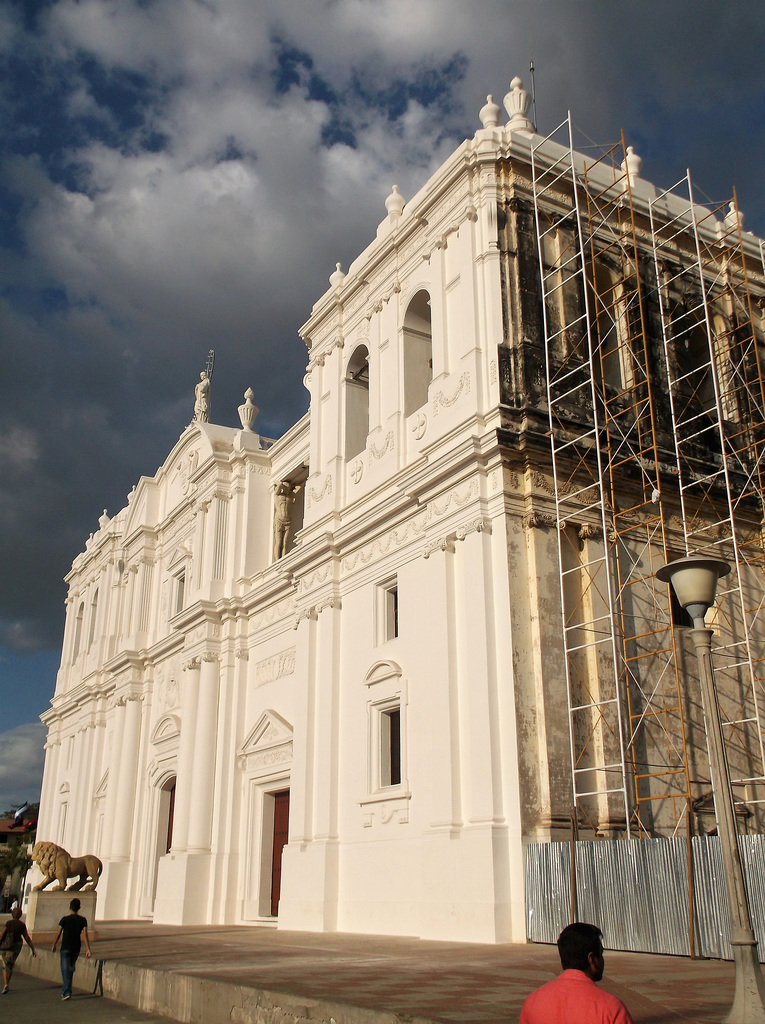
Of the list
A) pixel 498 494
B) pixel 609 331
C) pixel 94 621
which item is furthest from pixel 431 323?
pixel 94 621

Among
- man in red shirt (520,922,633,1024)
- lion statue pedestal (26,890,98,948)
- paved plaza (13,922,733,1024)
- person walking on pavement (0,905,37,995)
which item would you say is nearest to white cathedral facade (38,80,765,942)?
paved plaza (13,922,733,1024)

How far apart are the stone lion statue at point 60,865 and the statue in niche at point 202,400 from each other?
1646 centimetres

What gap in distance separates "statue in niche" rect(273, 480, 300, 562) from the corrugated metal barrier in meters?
13.7

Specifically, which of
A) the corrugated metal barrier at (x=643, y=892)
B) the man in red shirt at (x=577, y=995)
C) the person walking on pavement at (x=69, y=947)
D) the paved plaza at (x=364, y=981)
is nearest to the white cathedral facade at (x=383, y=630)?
the corrugated metal barrier at (x=643, y=892)

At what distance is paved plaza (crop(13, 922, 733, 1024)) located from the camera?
Answer: 7.15 m

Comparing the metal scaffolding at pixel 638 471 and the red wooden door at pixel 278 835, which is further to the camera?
the red wooden door at pixel 278 835

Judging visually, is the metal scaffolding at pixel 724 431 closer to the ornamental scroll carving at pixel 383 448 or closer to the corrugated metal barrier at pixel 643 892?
the corrugated metal barrier at pixel 643 892

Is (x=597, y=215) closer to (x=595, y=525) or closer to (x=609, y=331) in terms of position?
(x=609, y=331)

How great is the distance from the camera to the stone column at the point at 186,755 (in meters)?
24.5

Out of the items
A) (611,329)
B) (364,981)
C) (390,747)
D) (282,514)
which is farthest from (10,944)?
(282,514)

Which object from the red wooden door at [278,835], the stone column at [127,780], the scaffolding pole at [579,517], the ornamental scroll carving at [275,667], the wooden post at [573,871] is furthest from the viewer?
the stone column at [127,780]

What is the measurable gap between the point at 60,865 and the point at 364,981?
11.7 m

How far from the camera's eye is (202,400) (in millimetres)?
Result: 33062

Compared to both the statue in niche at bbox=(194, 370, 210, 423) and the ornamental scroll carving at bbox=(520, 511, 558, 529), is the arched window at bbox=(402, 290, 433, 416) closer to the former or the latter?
the ornamental scroll carving at bbox=(520, 511, 558, 529)
